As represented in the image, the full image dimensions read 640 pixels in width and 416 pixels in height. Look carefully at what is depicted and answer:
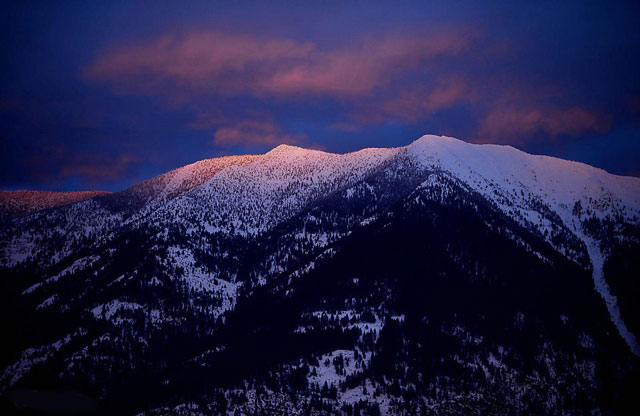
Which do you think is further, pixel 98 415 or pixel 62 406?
pixel 98 415

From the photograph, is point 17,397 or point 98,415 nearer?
point 17,397

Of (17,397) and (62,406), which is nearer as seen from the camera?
(17,397)

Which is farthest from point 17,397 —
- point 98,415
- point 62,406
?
point 98,415

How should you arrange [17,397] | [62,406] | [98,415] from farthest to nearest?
[98,415] → [62,406] → [17,397]

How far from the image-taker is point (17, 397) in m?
16.5

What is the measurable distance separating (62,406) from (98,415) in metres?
1.70

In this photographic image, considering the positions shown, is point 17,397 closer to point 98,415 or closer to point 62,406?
point 62,406

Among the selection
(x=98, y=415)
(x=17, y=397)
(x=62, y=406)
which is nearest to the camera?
(x=17, y=397)

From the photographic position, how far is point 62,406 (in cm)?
1758

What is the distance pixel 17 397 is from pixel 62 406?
4.83 ft

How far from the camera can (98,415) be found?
62.3 feet

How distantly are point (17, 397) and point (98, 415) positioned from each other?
3146 mm
